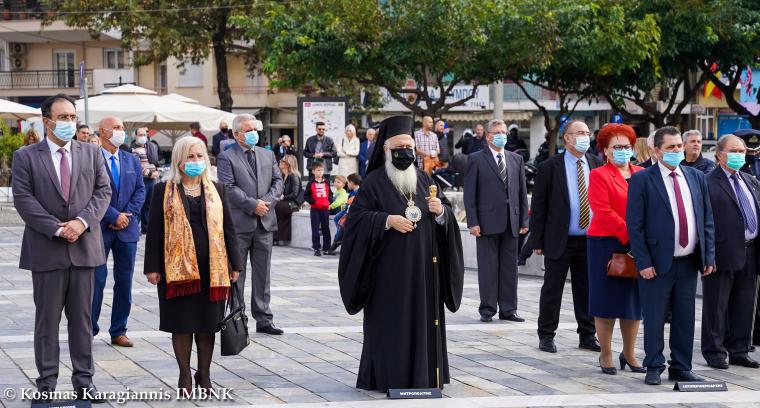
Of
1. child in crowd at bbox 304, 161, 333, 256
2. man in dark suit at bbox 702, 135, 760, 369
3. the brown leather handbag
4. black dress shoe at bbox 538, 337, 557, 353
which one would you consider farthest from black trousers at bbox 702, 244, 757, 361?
child in crowd at bbox 304, 161, 333, 256

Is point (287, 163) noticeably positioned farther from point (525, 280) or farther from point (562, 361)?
point (562, 361)

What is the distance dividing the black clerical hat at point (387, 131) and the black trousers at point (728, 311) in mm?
2907

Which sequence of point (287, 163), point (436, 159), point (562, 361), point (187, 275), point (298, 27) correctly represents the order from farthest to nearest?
point (298, 27) < point (436, 159) < point (287, 163) < point (562, 361) < point (187, 275)

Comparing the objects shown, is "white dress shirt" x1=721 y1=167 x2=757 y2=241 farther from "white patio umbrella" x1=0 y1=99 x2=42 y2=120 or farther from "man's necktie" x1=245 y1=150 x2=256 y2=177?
"white patio umbrella" x1=0 y1=99 x2=42 y2=120

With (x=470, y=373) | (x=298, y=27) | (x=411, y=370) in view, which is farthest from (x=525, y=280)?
(x=298, y=27)

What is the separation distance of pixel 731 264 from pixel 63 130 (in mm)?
5062

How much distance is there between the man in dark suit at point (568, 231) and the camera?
987 cm

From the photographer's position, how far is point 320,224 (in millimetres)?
18000

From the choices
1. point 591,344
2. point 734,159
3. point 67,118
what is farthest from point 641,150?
point 67,118

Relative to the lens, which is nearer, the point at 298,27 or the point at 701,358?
the point at 701,358

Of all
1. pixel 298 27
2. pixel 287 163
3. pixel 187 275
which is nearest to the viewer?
Result: pixel 187 275

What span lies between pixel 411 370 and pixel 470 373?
100 centimetres

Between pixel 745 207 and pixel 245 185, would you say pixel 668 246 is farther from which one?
pixel 245 185

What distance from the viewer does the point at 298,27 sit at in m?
26.4
